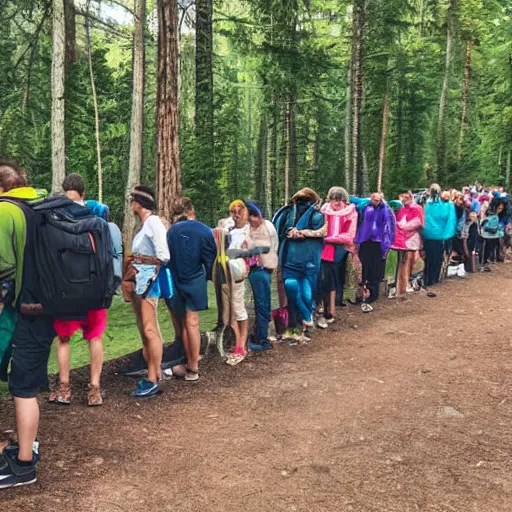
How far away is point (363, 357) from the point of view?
7055 mm

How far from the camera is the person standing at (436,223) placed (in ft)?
38.2

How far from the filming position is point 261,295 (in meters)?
7.29

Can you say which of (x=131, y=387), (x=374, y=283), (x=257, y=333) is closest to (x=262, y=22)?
(x=374, y=283)

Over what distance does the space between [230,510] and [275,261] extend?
407 cm

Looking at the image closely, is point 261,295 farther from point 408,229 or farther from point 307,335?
point 408,229

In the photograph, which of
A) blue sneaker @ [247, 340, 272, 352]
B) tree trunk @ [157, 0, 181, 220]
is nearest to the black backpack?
blue sneaker @ [247, 340, 272, 352]

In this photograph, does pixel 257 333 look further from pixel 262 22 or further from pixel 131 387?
pixel 262 22

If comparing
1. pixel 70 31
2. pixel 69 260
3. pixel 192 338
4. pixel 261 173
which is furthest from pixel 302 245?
pixel 261 173

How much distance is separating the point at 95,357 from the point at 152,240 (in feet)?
3.99

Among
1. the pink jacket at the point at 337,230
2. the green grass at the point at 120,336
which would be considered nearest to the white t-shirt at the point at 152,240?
the green grass at the point at 120,336

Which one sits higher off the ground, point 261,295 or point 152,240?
point 152,240

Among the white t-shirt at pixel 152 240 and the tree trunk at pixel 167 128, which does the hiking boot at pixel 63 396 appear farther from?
the tree trunk at pixel 167 128

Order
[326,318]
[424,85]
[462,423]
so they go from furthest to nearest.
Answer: [424,85] < [326,318] < [462,423]

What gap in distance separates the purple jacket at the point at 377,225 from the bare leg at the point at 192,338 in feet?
16.3
